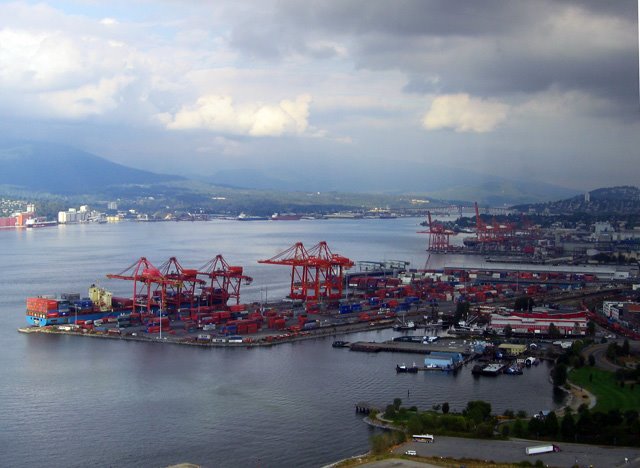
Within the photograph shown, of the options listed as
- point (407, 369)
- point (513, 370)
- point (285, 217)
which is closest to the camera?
point (513, 370)

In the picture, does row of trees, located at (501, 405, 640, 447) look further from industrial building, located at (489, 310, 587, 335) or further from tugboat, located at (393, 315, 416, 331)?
tugboat, located at (393, 315, 416, 331)

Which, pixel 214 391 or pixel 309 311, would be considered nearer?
pixel 214 391

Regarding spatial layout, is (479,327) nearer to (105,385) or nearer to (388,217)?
(105,385)

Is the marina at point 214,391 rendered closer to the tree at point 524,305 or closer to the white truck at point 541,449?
the white truck at point 541,449

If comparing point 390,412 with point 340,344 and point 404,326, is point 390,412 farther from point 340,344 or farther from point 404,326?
point 404,326

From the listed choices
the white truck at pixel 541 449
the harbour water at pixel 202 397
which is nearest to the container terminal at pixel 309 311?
the harbour water at pixel 202 397

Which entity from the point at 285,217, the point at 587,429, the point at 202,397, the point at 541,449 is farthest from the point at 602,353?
the point at 285,217
